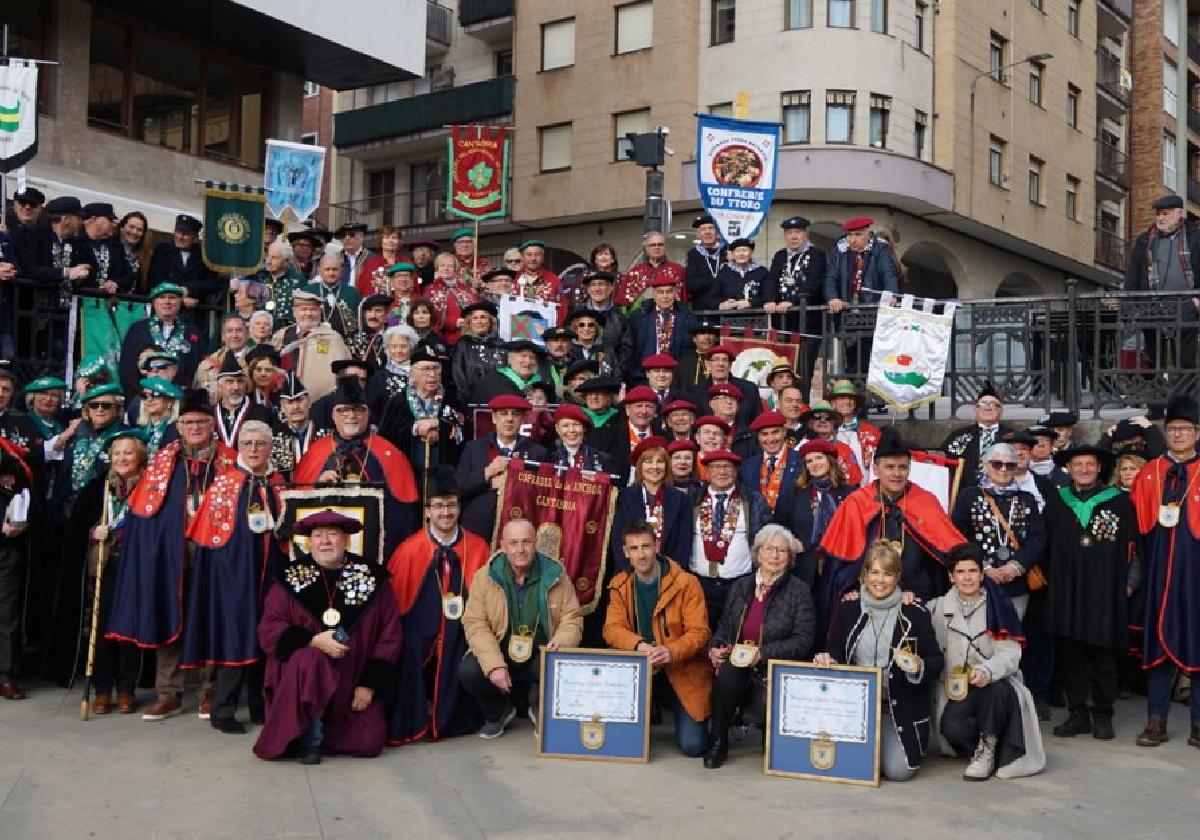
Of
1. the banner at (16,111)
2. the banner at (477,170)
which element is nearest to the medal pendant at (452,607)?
→ the banner at (16,111)

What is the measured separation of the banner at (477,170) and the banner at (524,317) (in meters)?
3.45

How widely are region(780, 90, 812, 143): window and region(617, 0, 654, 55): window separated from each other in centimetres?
382

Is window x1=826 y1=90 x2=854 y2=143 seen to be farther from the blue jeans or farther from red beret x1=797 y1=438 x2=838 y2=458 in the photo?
the blue jeans

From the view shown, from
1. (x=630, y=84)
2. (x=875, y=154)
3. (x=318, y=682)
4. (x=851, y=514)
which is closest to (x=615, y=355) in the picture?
(x=851, y=514)

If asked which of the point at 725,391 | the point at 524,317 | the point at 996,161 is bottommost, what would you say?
the point at 725,391

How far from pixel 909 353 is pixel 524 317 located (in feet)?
11.9

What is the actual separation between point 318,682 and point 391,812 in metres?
1.30

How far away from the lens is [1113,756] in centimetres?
863

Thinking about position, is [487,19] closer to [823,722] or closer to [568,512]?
[568,512]

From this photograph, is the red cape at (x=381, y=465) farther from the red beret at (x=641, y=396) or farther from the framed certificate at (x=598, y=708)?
the framed certificate at (x=598, y=708)

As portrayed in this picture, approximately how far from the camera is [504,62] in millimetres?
37781

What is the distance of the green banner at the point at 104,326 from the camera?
1327 centimetres

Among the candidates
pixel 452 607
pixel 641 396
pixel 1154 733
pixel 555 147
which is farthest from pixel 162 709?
pixel 555 147

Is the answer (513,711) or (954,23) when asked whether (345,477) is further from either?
(954,23)
